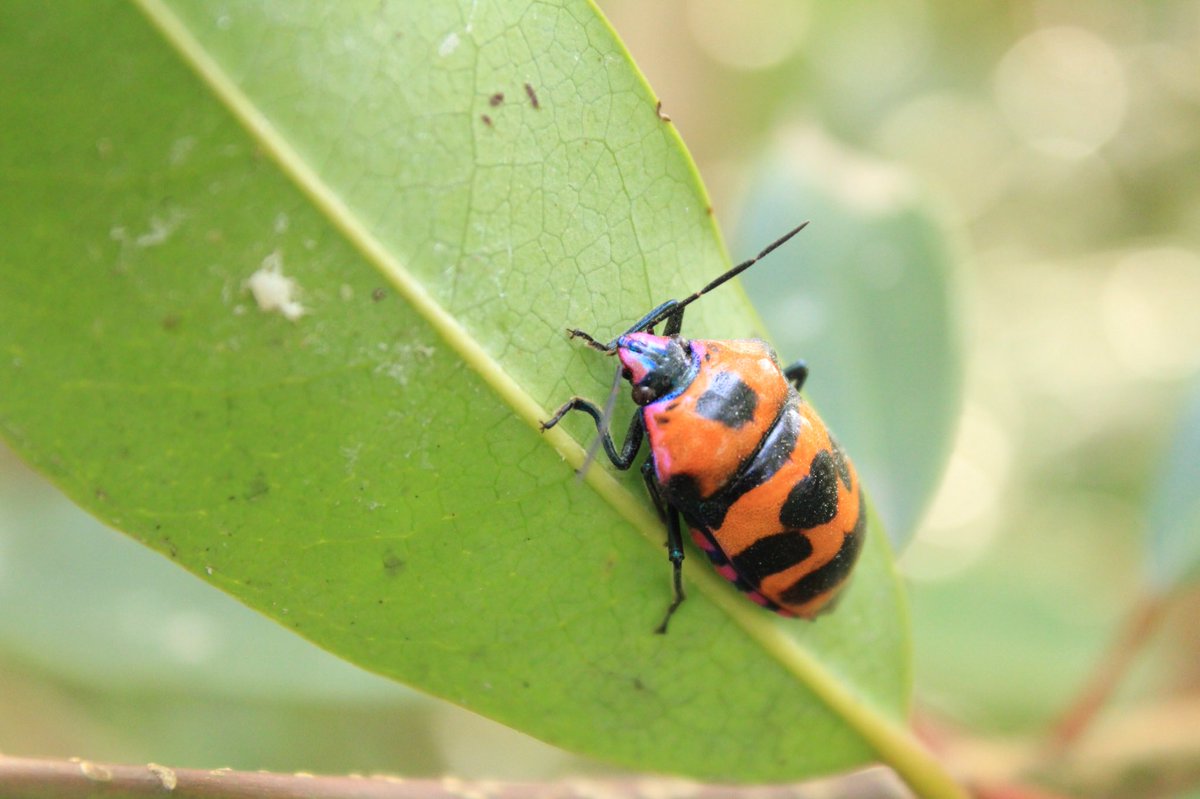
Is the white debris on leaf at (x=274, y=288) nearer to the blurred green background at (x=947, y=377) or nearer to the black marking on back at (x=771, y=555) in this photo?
the black marking on back at (x=771, y=555)

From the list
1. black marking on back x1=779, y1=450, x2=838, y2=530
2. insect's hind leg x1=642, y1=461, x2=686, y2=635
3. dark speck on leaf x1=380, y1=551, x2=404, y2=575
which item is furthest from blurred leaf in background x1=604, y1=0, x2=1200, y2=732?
dark speck on leaf x1=380, y1=551, x2=404, y2=575

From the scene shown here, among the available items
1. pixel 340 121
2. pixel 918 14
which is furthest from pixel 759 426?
pixel 918 14

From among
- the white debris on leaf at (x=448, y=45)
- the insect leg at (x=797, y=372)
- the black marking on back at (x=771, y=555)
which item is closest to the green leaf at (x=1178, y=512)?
the insect leg at (x=797, y=372)

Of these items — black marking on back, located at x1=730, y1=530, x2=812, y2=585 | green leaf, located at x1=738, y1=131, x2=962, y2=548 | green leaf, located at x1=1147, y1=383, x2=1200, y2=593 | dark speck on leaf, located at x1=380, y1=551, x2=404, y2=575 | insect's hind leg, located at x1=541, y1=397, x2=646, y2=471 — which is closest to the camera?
dark speck on leaf, located at x1=380, y1=551, x2=404, y2=575

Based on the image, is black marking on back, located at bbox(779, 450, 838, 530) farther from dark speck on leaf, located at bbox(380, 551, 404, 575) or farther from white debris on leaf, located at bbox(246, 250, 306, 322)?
white debris on leaf, located at bbox(246, 250, 306, 322)

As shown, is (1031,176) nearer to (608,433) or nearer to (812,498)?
(812,498)

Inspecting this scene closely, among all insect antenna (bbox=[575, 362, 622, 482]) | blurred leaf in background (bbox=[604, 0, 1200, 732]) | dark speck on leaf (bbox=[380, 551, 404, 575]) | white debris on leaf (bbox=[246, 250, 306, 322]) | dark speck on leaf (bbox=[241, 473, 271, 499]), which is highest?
white debris on leaf (bbox=[246, 250, 306, 322])

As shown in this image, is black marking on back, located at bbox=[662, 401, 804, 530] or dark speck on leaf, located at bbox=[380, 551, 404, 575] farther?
black marking on back, located at bbox=[662, 401, 804, 530]
